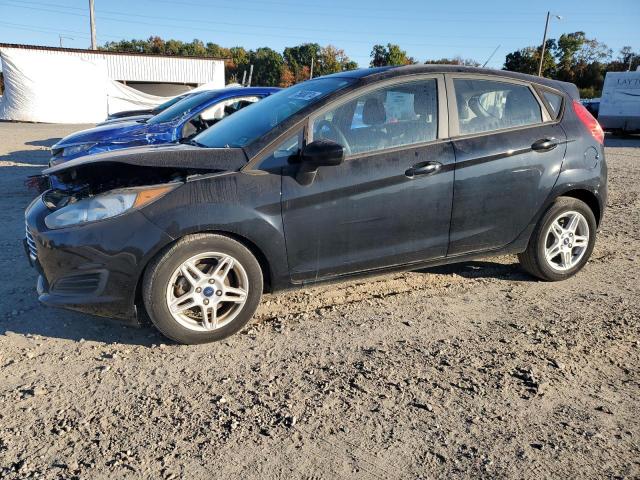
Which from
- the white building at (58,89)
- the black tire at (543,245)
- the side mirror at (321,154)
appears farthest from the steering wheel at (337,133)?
the white building at (58,89)

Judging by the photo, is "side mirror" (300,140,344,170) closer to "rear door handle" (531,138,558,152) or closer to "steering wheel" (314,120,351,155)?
"steering wheel" (314,120,351,155)

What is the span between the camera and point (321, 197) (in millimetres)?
3451

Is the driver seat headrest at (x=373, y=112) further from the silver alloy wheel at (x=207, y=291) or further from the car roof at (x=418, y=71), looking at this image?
the silver alloy wheel at (x=207, y=291)

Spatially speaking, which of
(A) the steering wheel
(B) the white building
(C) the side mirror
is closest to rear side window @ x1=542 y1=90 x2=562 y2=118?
(A) the steering wheel

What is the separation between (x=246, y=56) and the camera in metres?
90.2

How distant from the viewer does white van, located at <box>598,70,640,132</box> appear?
72.7 feet

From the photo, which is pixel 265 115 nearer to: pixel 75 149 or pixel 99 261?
pixel 99 261

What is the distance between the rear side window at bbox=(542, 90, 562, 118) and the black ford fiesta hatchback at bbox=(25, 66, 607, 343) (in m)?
0.02

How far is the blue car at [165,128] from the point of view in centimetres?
702

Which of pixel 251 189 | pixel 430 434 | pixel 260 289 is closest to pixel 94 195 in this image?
pixel 251 189

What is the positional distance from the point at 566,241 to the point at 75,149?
6.33 meters

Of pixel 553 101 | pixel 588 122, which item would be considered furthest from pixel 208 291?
pixel 588 122

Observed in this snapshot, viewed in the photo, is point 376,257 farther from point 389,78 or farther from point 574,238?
point 574,238

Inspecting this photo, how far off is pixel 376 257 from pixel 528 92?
78.2 inches
